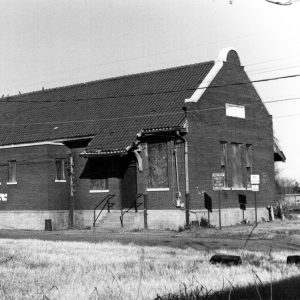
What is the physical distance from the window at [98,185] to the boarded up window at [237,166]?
269 inches

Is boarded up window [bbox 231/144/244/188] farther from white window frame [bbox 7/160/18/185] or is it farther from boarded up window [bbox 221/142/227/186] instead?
white window frame [bbox 7/160/18/185]

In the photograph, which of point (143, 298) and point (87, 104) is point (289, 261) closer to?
point (143, 298)

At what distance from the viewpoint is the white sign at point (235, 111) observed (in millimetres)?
33219

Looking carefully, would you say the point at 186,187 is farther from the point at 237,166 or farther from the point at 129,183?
the point at 237,166

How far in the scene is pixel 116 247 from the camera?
18750mm

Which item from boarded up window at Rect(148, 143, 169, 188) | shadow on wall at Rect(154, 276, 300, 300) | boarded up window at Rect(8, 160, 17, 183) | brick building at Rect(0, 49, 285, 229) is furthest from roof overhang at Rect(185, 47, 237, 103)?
shadow on wall at Rect(154, 276, 300, 300)

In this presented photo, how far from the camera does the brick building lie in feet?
101

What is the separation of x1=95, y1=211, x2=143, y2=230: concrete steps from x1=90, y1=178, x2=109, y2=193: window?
4.61 feet

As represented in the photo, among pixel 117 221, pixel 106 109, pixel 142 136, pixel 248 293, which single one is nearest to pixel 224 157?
pixel 142 136

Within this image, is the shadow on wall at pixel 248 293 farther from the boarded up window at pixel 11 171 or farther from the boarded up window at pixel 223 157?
the boarded up window at pixel 11 171

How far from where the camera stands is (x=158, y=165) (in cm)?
A: 3130

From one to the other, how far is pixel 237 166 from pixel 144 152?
5.57 m

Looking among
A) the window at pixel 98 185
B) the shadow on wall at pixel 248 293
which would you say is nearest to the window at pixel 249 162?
the window at pixel 98 185

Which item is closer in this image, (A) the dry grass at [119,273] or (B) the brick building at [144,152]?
(A) the dry grass at [119,273]
